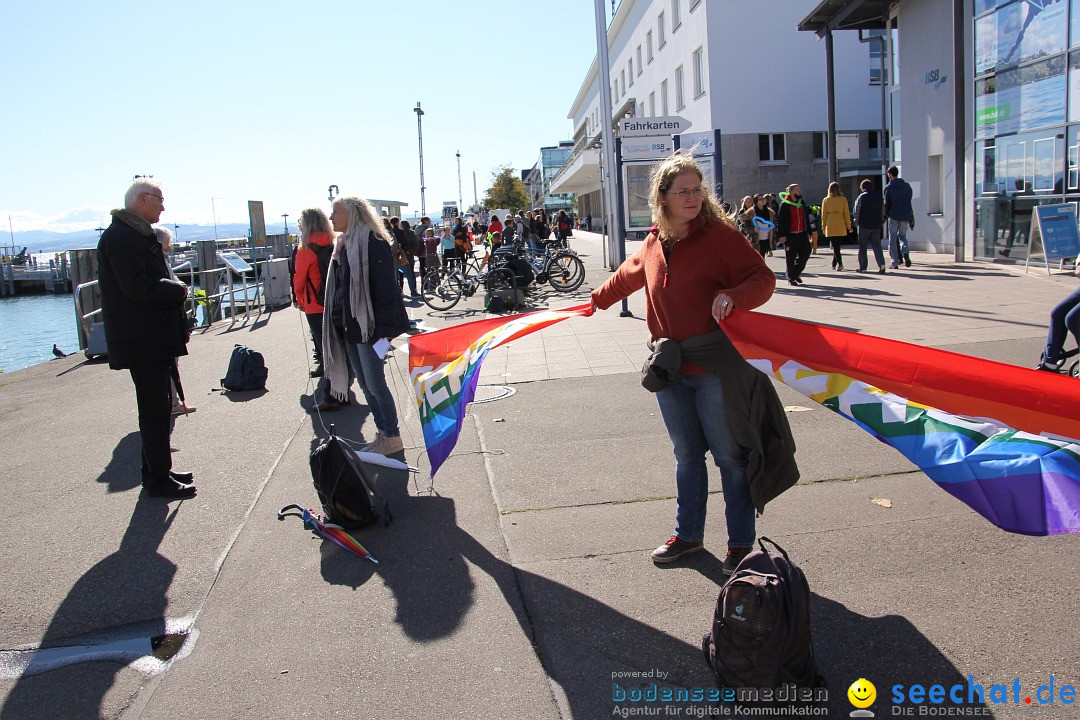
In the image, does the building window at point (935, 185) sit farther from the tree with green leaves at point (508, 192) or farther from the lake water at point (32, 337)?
the tree with green leaves at point (508, 192)

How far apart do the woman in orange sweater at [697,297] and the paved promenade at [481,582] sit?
16.8 inches

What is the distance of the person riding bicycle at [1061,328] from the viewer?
660cm

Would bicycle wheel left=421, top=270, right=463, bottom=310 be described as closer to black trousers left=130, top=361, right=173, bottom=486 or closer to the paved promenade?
the paved promenade

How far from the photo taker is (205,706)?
305 cm

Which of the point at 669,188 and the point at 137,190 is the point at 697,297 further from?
the point at 137,190

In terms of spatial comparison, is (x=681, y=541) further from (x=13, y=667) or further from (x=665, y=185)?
(x=13, y=667)

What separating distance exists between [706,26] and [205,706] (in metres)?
32.0

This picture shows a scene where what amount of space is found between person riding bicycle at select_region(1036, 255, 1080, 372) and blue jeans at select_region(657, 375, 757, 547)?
4458 millimetres

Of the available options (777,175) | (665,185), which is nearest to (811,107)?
(777,175)

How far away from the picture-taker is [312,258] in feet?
26.0

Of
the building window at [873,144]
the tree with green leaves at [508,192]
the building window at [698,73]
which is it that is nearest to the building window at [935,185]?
the building window at [698,73]

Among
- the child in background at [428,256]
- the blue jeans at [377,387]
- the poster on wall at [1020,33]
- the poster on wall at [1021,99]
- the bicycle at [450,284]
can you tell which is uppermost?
the poster on wall at [1020,33]

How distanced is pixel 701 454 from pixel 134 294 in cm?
365

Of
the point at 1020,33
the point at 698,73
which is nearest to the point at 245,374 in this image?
the point at 1020,33
